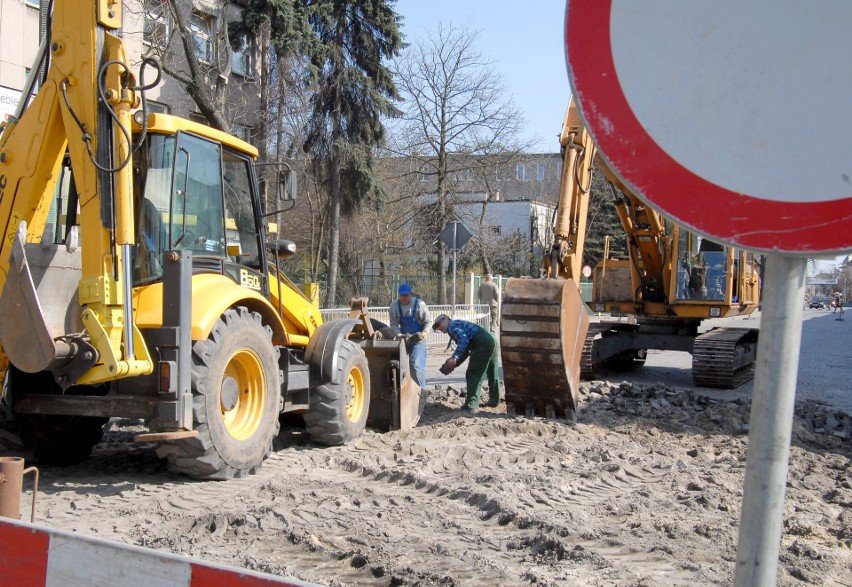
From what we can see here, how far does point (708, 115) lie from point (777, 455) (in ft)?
2.15

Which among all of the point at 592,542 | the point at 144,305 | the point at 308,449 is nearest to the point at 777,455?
the point at 592,542

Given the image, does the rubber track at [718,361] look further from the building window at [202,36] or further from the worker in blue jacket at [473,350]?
the building window at [202,36]

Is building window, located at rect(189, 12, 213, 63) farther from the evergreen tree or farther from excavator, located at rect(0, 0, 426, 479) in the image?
excavator, located at rect(0, 0, 426, 479)

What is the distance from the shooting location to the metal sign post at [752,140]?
1.39 metres

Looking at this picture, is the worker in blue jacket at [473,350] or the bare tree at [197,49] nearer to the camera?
the worker in blue jacket at [473,350]

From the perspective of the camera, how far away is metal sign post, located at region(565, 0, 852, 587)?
1390mm

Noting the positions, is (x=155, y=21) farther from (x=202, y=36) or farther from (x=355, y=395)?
(x=355, y=395)

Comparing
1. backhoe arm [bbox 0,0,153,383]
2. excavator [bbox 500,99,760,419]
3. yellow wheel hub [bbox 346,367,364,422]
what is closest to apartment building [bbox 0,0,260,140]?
yellow wheel hub [bbox 346,367,364,422]

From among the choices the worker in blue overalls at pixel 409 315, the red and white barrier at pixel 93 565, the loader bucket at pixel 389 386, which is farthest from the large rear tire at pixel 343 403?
the red and white barrier at pixel 93 565

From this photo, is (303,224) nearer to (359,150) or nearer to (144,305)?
(359,150)

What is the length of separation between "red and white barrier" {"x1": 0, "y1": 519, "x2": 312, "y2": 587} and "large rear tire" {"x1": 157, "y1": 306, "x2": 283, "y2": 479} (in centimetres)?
307

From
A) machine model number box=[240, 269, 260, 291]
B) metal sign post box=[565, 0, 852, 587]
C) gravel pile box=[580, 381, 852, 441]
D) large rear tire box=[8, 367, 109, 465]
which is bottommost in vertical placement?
gravel pile box=[580, 381, 852, 441]

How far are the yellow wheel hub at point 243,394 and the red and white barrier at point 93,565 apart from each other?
353cm

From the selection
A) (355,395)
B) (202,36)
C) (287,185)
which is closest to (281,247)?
(287,185)
